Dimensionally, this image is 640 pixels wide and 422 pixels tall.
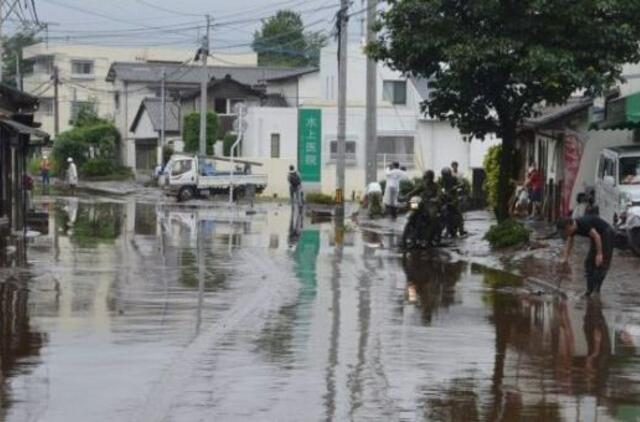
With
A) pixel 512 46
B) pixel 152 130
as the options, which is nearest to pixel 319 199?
pixel 512 46

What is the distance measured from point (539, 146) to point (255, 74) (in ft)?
165

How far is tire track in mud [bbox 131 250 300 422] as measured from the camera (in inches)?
384

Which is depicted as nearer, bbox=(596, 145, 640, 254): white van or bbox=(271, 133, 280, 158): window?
bbox=(596, 145, 640, 254): white van

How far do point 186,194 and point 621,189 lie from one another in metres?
33.3

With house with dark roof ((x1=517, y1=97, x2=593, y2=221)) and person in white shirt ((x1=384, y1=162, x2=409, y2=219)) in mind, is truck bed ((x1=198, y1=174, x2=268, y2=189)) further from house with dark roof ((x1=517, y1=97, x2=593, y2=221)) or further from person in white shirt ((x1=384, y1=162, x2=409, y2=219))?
house with dark roof ((x1=517, y1=97, x2=593, y2=221))

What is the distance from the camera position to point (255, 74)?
87438 mm

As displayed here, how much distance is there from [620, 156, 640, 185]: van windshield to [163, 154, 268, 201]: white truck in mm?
31495

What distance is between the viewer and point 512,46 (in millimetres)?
24906

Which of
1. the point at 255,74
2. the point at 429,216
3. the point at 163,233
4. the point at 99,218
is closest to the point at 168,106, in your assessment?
the point at 255,74

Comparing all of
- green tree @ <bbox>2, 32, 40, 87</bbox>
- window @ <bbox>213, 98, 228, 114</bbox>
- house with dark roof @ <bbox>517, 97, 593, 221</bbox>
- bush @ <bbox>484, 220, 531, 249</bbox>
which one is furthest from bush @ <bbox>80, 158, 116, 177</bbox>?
bush @ <bbox>484, 220, 531, 249</bbox>

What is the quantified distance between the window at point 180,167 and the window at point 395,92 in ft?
38.6

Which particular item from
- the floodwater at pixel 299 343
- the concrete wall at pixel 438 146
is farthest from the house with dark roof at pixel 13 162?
the concrete wall at pixel 438 146

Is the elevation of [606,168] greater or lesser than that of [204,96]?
lesser

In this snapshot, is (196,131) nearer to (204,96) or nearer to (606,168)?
(204,96)
